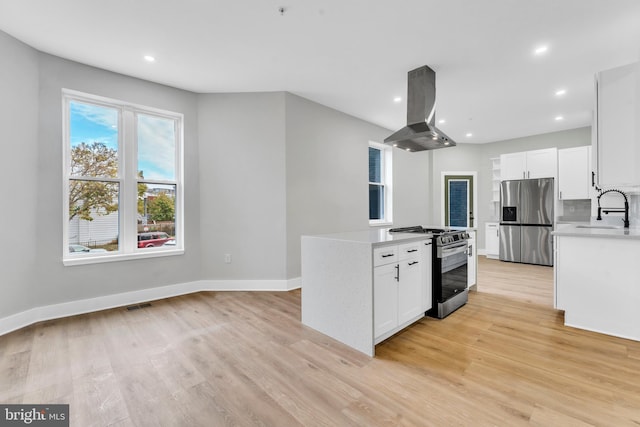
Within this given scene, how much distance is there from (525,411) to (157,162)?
14.8ft

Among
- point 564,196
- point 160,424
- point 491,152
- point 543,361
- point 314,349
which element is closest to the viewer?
point 160,424

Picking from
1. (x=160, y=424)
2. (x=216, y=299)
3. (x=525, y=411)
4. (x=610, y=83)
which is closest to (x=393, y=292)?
(x=525, y=411)

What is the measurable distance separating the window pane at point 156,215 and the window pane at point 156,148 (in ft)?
0.57

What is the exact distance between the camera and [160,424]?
1505 mm

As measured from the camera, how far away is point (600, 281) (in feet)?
8.45

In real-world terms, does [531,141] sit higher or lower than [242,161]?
higher

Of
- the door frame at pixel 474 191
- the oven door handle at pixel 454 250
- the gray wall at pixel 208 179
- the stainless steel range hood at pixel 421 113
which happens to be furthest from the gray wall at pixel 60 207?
the door frame at pixel 474 191

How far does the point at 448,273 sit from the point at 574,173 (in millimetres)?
4699

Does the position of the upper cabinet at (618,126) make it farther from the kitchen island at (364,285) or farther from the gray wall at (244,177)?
the gray wall at (244,177)

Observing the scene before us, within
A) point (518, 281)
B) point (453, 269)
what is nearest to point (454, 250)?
point (453, 269)

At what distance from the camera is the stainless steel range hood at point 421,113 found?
3.26m

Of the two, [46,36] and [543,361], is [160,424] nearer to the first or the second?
[543,361]

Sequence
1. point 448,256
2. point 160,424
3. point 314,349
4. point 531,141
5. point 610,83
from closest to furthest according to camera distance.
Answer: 1. point 160,424
2. point 314,349
3. point 610,83
4. point 448,256
5. point 531,141

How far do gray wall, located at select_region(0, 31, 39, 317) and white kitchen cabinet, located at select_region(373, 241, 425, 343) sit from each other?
3.51 m
